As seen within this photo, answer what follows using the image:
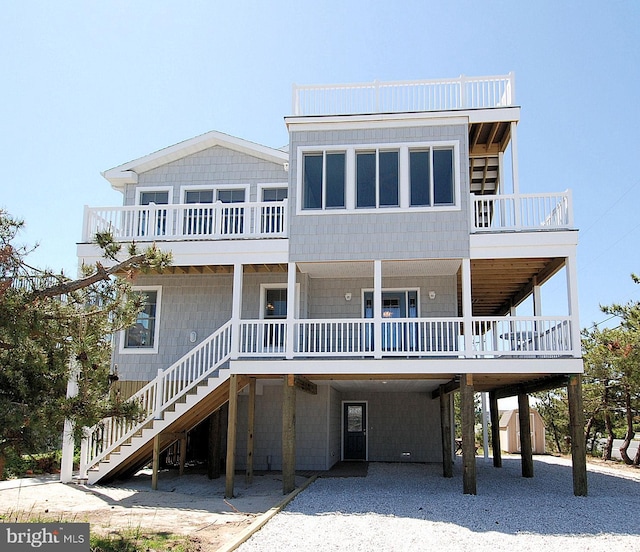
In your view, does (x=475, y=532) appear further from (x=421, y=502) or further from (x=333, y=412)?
(x=333, y=412)

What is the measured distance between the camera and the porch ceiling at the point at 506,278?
15.1m

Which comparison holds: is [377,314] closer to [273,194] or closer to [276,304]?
[276,304]

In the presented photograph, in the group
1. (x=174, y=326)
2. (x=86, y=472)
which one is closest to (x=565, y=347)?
(x=174, y=326)

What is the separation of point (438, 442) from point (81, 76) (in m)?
14.4

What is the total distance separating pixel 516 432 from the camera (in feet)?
90.8

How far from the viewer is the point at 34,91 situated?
581 inches

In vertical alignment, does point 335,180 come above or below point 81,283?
above

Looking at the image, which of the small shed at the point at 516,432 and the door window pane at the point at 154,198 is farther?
the small shed at the point at 516,432

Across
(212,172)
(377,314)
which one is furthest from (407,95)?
(212,172)

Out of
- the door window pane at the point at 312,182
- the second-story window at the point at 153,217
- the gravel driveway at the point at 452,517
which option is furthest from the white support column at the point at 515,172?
the second-story window at the point at 153,217

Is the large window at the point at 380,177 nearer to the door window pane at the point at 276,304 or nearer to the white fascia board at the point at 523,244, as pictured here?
the white fascia board at the point at 523,244

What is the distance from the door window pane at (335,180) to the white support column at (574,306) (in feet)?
17.9

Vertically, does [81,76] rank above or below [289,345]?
above

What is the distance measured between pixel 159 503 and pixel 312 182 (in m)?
8.02
